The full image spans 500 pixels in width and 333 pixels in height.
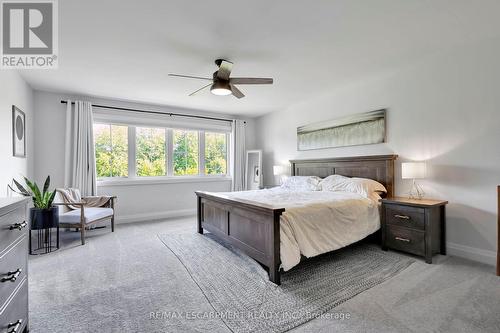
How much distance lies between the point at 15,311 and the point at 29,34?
101 inches

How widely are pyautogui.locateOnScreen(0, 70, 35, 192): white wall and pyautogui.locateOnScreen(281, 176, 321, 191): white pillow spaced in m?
→ 4.07

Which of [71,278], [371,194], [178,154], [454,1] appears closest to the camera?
[454,1]

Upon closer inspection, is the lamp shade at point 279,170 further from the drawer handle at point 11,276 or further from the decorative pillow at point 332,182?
the drawer handle at point 11,276

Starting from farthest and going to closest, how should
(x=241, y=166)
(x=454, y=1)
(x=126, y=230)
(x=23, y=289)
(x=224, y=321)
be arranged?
(x=241, y=166) < (x=126, y=230) < (x=454, y=1) < (x=224, y=321) < (x=23, y=289)

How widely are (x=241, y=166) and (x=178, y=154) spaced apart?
62.1 inches

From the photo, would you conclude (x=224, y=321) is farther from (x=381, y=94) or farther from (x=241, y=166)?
(x=241, y=166)

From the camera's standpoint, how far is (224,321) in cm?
175

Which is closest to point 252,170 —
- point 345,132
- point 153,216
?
point 153,216

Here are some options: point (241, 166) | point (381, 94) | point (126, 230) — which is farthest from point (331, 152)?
point (126, 230)

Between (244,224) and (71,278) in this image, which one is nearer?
(71,278)

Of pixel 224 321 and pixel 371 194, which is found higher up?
pixel 371 194

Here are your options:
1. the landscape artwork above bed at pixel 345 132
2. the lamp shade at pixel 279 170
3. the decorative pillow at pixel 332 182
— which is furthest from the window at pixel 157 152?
the decorative pillow at pixel 332 182

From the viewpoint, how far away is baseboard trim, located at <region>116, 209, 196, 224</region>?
15.9 feet

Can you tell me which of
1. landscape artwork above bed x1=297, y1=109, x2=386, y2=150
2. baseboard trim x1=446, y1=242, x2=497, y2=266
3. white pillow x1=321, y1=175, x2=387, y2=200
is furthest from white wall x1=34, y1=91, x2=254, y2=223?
baseboard trim x1=446, y1=242, x2=497, y2=266
